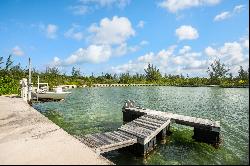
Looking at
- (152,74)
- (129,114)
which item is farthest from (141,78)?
(129,114)

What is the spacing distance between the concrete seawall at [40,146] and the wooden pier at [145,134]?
123 centimetres

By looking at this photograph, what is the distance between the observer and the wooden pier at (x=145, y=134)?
35.3 ft

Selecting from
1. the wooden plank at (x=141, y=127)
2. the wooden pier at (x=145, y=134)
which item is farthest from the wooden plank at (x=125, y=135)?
the wooden plank at (x=141, y=127)

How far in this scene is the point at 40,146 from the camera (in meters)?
8.54

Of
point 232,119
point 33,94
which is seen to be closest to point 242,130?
point 232,119

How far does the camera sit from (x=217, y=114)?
901 inches

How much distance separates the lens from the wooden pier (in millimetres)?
10758

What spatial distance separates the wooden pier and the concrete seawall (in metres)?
1.23

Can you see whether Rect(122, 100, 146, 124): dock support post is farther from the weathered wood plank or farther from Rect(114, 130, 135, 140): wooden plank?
Rect(114, 130, 135, 140): wooden plank

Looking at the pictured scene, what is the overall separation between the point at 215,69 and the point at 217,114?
64442mm

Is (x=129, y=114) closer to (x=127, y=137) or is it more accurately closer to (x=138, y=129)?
(x=138, y=129)

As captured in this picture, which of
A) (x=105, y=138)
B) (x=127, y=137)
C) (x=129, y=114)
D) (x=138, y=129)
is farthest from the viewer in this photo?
(x=129, y=114)

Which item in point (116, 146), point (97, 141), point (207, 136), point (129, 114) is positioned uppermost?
point (129, 114)

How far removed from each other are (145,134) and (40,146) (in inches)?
193
